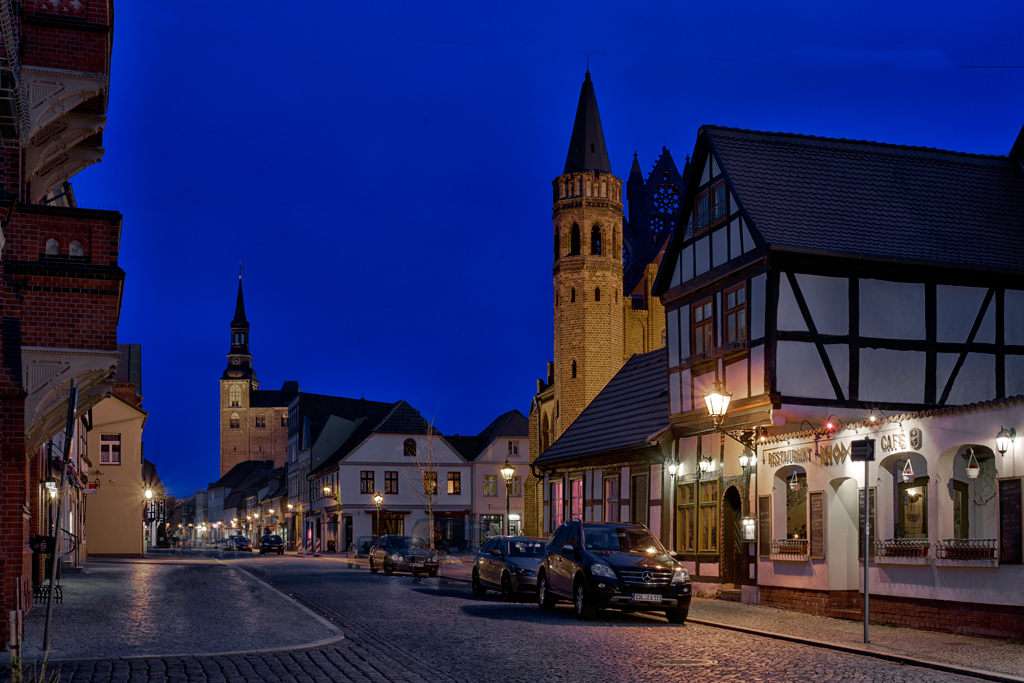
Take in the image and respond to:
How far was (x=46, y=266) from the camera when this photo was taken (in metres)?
15.8

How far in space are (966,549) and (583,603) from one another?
6.12 metres

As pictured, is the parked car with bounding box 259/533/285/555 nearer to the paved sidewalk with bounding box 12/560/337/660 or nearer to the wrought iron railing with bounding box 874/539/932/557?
the paved sidewalk with bounding box 12/560/337/660

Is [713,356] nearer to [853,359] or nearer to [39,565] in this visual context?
[853,359]

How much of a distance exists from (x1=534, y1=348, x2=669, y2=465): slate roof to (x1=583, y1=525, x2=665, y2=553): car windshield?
7438 mm

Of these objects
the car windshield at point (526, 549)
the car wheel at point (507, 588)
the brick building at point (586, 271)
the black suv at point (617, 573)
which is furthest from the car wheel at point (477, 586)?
the brick building at point (586, 271)

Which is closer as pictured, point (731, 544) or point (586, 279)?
point (731, 544)

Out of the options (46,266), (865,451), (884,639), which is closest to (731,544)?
(884,639)

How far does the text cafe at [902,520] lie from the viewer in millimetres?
15875

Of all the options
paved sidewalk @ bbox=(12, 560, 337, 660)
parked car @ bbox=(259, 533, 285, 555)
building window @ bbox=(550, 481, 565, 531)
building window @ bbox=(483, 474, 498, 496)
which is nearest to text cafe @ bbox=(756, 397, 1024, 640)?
paved sidewalk @ bbox=(12, 560, 337, 660)

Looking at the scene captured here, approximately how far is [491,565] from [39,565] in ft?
32.3

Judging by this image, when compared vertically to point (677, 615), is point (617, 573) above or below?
above

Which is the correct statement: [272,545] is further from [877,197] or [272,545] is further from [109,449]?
[877,197]

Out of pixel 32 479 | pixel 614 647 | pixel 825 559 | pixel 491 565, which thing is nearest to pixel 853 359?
pixel 825 559

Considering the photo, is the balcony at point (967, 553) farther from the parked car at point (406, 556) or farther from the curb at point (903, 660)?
the parked car at point (406, 556)
